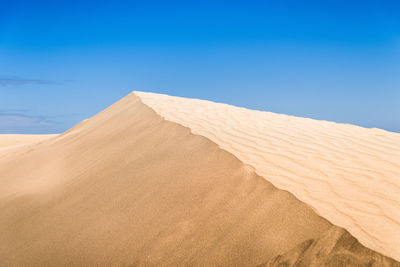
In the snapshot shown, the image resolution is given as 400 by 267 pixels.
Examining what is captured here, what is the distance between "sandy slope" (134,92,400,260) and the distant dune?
0.6 inches

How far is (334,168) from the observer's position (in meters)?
3.79

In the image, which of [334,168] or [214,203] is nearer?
[214,203]

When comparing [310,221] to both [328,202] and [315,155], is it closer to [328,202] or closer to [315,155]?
[328,202]

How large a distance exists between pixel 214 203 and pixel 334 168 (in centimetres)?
150

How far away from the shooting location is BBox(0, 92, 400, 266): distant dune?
8.13 ft

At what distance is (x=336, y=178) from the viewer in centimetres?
346

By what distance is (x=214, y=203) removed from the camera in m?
3.15

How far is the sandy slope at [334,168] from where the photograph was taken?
256cm

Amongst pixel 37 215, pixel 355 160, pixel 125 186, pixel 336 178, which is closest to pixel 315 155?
pixel 355 160

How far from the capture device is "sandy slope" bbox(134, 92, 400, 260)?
256cm

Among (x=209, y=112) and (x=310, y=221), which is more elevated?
(x=310, y=221)

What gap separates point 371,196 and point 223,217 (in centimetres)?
134

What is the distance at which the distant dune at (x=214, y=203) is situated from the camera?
2477mm

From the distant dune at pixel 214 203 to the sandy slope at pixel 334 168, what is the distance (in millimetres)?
16
